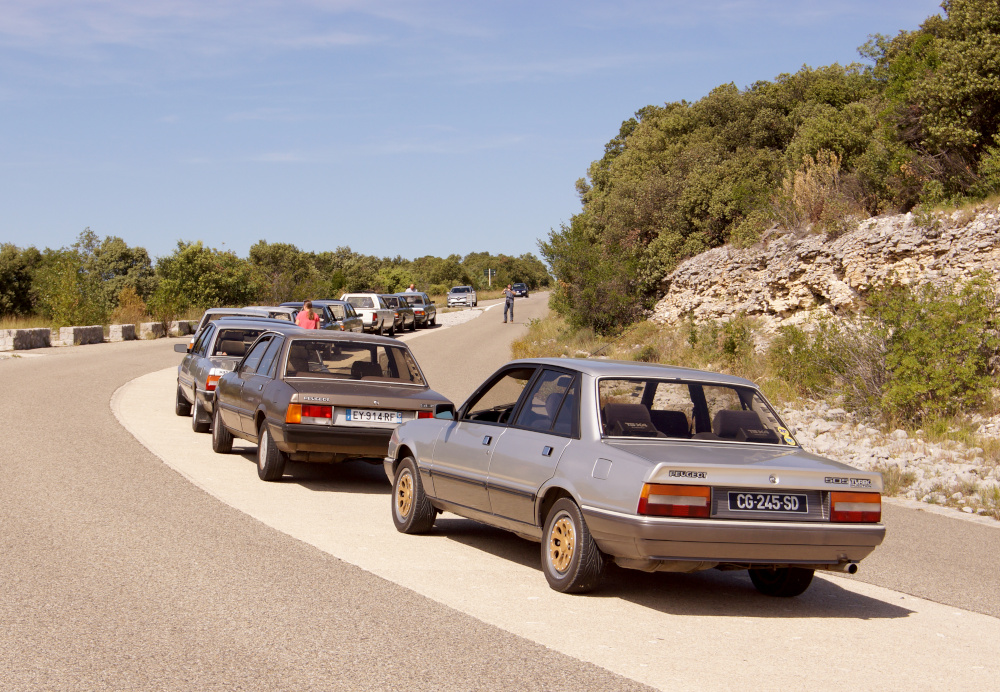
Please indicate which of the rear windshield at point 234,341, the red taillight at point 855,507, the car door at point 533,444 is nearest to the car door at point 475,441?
the car door at point 533,444

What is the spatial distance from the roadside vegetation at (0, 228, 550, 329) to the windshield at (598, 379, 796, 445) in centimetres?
3392

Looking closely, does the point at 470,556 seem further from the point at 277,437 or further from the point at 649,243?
the point at 649,243

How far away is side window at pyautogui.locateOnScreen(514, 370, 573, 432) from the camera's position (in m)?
7.05

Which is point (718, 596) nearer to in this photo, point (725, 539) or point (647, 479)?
point (725, 539)

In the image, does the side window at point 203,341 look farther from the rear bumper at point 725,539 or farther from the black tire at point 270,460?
the rear bumper at point 725,539

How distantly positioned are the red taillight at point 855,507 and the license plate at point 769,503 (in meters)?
0.19

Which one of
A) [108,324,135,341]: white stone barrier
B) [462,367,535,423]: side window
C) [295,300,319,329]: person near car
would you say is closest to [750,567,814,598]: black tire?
[462,367,535,423]: side window

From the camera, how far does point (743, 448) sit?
6648 millimetres

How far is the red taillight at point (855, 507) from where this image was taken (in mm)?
6191

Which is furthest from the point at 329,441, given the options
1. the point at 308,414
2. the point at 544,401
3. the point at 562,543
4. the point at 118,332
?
the point at 118,332

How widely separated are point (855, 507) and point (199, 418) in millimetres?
10465

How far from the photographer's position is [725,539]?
19.4ft

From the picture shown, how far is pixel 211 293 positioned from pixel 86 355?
75.4 ft

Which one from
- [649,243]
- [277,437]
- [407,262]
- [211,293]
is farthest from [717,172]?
[407,262]
